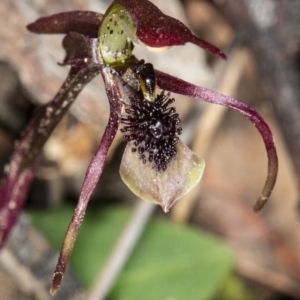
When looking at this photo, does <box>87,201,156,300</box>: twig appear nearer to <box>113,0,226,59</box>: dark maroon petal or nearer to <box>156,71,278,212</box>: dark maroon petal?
<box>156,71,278,212</box>: dark maroon petal

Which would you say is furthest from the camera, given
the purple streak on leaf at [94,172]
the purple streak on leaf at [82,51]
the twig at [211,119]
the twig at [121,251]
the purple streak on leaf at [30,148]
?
the twig at [211,119]

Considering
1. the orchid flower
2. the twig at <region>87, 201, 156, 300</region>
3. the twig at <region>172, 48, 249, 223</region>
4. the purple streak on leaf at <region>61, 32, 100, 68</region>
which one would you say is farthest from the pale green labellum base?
the twig at <region>172, 48, 249, 223</region>

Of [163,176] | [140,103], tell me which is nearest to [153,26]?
[140,103]

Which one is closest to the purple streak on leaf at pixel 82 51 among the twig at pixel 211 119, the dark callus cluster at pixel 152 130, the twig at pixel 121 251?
the dark callus cluster at pixel 152 130

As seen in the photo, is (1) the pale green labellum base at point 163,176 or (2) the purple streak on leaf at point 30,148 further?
(2) the purple streak on leaf at point 30,148

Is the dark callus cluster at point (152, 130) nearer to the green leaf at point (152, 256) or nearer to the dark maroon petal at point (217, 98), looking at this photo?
the dark maroon petal at point (217, 98)
